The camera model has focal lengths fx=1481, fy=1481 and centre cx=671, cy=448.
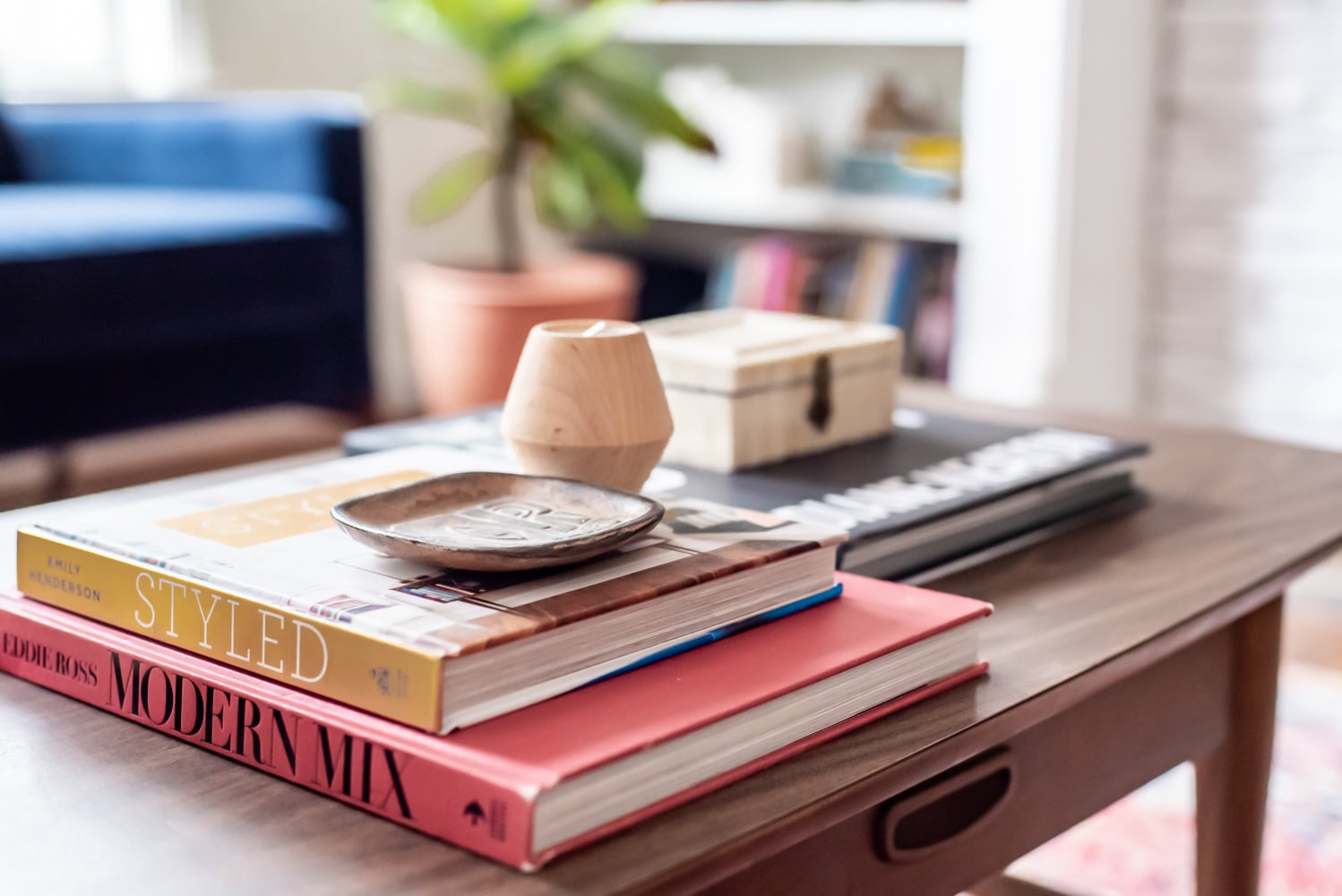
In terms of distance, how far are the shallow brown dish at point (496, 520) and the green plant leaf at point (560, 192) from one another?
193 cm

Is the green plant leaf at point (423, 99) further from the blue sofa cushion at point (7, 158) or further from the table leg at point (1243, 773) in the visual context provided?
the table leg at point (1243, 773)

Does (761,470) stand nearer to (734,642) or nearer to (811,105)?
(734,642)

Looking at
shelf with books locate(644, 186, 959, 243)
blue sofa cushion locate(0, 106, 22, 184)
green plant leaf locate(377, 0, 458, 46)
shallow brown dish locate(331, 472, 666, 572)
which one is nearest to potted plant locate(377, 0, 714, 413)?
green plant leaf locate(377, 0, 458, 46)

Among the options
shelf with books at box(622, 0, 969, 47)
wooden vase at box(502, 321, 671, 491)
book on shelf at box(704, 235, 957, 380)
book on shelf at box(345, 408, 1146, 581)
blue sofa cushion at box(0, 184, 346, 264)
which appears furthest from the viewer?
book on shelf at box(704, 235, 957, 380)

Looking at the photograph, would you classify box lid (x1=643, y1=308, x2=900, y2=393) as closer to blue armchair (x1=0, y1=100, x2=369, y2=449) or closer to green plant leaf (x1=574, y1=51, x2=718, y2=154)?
blue armchair (x1=0, y1=100, x2=369, y2=449)

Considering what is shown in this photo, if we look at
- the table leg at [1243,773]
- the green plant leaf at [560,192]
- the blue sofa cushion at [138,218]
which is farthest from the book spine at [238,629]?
the green plant leaf at [560,192]

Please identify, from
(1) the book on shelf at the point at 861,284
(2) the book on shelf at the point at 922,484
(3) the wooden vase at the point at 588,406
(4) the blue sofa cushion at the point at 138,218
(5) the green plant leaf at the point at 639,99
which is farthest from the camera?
(1) the book on shelf at the point at 861,284

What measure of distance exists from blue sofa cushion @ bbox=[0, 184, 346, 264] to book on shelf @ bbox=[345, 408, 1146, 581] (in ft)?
3.83

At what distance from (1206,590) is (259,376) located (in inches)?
72.2

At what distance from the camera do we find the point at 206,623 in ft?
1.93

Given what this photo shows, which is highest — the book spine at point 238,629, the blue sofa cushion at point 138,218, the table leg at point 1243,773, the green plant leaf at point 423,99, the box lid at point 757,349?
the green plant leaf at point 423,99

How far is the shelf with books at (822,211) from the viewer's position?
2.59m

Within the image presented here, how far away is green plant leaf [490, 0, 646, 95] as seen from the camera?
2500 millimetres

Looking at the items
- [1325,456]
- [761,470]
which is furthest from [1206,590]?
[1325,456]
